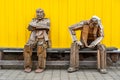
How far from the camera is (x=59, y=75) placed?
31.6 feet

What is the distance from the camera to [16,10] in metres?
10.8

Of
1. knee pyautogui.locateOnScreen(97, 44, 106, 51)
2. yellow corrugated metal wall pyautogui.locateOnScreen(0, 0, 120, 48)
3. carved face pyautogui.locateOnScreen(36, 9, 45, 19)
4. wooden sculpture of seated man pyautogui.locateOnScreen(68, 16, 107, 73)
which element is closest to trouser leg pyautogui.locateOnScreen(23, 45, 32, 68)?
yellow corrugated metal wall pyautogui.locateOnScreen(0, 0, 120, 48)

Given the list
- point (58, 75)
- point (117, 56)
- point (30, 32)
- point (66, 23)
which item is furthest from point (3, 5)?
point (117, 56)

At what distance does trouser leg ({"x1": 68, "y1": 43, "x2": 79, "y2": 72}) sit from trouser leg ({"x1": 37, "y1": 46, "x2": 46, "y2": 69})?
2.27 feet

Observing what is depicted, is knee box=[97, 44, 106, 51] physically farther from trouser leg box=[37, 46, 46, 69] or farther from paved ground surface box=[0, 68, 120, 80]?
trouser leg box=[37, 46, 46, 69]

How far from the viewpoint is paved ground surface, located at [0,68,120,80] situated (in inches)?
365

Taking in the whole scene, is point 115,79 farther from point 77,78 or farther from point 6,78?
point 6,78

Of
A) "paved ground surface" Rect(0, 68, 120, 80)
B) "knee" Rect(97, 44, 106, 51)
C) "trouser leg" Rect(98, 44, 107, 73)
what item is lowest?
"paved ground surface" Rect(0, 68, 120, 80)

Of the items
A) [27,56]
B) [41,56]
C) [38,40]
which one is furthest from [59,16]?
[27,56]

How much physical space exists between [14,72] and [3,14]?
170 centimetres

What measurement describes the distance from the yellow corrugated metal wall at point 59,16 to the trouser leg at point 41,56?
27.3 inches

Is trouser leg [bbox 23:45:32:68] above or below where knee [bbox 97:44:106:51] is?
below

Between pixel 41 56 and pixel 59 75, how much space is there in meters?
0.81

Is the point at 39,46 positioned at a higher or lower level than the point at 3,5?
lower
